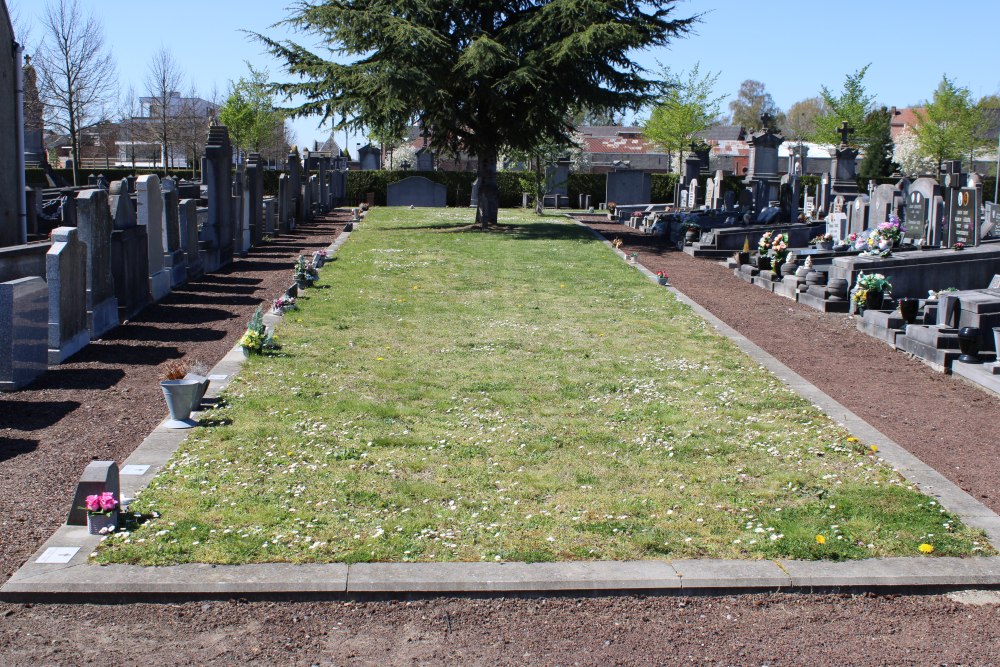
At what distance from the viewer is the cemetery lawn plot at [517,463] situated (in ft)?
17.5

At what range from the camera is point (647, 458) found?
6926 mm

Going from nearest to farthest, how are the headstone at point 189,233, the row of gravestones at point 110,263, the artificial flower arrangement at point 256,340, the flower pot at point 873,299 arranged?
the row of gravestones at point 110,263, the artificial flower arrangement at point 256,340, the flower pot at point 873,299, the headstone at point 189,233

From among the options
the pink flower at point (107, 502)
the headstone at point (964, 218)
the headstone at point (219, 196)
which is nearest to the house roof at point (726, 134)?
the headstone at point (964, 218)

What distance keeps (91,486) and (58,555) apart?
1.53 ft

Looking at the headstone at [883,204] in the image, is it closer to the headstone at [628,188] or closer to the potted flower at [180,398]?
the potted flower at [180,398]

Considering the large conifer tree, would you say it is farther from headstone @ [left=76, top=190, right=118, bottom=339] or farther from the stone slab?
the stone slab

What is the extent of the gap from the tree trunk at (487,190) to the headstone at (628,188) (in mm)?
16084

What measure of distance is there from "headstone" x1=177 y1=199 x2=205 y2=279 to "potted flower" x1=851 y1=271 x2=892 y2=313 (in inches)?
436

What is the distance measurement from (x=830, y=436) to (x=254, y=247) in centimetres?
1853

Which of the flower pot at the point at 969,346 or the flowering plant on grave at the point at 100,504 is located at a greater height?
the flower pot at the point at 969,346

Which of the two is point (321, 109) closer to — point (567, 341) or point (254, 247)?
point (254, 247)

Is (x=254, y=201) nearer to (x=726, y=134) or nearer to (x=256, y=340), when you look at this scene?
(x=256, y=340)

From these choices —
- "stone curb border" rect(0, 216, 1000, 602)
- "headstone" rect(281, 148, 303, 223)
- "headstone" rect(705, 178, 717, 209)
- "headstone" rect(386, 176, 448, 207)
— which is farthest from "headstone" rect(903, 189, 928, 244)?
"headstone" rect(386, 176, 448, 207)

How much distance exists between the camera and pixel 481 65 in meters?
26.7
